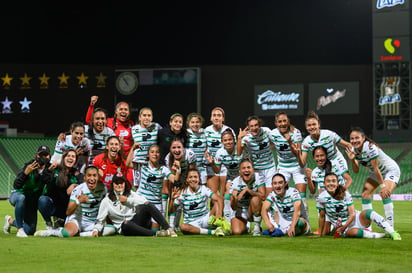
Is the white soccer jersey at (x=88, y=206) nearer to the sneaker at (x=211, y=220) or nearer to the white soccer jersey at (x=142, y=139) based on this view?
the white soccer jersey at (x=142, y=139)

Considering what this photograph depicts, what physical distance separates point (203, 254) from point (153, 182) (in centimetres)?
363

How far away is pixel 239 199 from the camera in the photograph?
10.5 metres

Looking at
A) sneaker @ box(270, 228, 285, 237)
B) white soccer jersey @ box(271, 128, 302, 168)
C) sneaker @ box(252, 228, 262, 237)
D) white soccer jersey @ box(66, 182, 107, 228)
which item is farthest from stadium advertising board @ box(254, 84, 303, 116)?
white soccer jersey @ box(66, 182, 107, 228)

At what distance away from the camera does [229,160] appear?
1118 cm

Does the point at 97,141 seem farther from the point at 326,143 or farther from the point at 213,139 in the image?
the point at 326,143

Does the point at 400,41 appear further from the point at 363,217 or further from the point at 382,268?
the point at 382,268

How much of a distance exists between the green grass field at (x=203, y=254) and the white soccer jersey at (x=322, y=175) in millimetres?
1002

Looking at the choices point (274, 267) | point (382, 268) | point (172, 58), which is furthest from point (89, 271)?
point (172, 58)

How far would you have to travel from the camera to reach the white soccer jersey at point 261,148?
36.4 feet

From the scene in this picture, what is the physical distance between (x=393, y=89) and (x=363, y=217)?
18448mm

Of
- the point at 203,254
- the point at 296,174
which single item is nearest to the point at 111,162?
the point at 296,174

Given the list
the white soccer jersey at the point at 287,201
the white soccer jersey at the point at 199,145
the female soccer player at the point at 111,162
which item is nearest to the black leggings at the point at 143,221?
the female soccer player at the point at 111,162

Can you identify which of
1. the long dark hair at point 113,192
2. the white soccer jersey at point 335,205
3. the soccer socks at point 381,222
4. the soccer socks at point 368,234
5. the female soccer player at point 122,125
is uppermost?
the female soccer player at point 122,125

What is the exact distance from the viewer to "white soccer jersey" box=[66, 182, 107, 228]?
9.80m
